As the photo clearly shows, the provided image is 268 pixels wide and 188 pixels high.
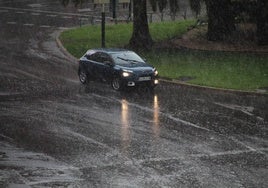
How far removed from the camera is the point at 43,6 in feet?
207

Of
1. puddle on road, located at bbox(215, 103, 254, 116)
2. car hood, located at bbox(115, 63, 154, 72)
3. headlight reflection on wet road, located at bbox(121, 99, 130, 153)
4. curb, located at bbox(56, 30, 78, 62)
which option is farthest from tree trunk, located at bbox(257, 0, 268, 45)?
headlight reflection on wet road, located at bbox(121, 99, 130, 153)

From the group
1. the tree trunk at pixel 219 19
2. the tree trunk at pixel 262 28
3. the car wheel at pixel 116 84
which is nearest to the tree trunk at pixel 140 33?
the tree trunk at pixel 219 19

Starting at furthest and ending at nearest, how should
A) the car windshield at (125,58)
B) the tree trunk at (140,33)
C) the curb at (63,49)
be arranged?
the tree trunk at (140,33) < the curb at (63,49) < the car windshield at (125,58)

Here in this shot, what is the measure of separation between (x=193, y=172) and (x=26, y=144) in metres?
4.62

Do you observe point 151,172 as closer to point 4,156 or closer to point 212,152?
point 212,152

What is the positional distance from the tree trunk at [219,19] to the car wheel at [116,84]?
13.9 m

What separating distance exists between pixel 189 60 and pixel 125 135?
617 inches

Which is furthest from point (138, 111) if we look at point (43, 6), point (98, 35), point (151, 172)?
point (43, 6)

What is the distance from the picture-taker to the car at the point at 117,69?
22.1 metres

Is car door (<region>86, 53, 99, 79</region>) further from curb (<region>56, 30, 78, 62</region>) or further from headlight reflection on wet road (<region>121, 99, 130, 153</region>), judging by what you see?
curb (<region>56, 30, 78, 62</region>)

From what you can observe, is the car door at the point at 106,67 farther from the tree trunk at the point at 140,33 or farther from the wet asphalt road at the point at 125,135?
the tree trunk at the point at 140,33

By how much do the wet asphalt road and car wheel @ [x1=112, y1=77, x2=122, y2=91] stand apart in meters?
0.30

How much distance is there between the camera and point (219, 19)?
114 ft

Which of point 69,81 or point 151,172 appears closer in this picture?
point 151,172
